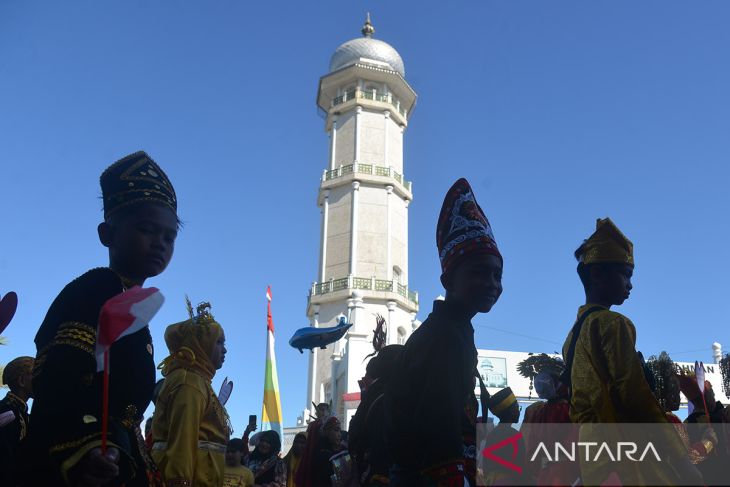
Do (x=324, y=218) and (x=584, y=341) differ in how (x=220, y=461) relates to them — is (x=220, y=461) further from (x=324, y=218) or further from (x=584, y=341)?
(x=324, y=218)

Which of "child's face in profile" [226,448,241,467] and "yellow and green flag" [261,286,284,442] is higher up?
"yellow and green flag" [261,286,284,442]

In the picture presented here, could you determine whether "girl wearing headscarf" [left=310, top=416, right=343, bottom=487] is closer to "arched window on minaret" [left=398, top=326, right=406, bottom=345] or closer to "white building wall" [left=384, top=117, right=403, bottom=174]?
"arched window on minaret" [left=398, top=326, right=406, bottom=345]

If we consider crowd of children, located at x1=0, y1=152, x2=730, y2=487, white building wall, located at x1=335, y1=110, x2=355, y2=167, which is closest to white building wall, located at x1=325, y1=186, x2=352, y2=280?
white building wall, located at x1=335, y1=110, x2=355, y2=167

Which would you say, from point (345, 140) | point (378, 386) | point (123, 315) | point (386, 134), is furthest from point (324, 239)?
point (123, 315)

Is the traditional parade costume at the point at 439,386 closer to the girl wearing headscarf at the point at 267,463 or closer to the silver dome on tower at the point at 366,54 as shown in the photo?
the girl wearing headscarf at the point at 267,463

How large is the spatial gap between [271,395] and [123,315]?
14162mm

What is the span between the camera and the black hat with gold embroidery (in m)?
3.27

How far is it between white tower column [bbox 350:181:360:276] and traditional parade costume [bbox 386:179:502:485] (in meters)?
34.3

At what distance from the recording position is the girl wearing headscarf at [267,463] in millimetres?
8305

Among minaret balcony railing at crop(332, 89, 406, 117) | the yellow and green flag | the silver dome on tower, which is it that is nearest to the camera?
the yellow and green flag

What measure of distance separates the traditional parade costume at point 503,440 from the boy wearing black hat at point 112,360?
1513 millimetres

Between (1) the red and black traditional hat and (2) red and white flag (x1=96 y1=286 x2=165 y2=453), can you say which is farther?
(1) the red and black traditional hat

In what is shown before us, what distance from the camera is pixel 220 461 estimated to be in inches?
174

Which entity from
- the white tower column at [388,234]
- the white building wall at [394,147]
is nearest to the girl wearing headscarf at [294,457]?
the white tower column at [388,234]
